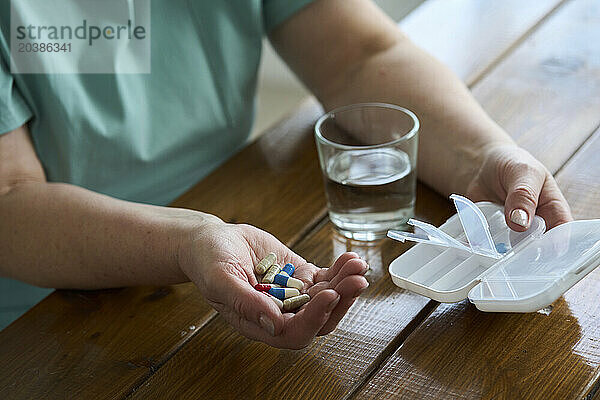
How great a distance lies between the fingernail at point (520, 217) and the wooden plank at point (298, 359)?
0.11 m

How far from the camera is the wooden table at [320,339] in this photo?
1.95 ft

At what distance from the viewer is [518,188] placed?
0.69 m

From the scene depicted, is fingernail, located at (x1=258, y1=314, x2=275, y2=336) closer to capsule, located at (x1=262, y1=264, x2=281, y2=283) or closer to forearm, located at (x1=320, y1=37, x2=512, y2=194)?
capsule, located at (x1=262, y1=264, x2=281, y2=283)

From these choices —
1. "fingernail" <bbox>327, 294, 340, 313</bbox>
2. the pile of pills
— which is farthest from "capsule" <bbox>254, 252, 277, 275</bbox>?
"fingernail" <bbox>327, 294, 340, 313</bbox>

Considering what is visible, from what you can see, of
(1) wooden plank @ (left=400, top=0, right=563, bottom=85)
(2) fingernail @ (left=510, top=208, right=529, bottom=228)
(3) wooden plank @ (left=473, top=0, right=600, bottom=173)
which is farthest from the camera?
(1) wooden plank @ (left=400, top=0, right=563, bottom=85)

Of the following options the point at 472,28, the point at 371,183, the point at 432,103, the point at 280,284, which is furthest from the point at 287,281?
the point at 472,28

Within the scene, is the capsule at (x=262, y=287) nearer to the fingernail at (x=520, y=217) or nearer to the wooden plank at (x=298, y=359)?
the wooden plank at (x=298, y=359)

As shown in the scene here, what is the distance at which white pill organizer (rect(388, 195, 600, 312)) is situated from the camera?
602 mm

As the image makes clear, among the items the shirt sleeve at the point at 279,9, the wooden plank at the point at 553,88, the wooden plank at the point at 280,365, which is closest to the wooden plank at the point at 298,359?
the wooden plank at the point at 280,365

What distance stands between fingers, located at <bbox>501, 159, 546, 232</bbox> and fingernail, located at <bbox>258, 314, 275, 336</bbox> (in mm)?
245

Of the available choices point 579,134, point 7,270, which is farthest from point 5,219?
point 579,134

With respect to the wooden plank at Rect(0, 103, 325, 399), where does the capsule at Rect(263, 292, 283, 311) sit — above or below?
above

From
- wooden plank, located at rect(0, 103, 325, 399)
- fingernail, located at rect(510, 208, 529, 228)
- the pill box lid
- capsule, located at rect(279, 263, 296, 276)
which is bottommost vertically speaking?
wooden plank, located at rect(0, 103, 325, 399)

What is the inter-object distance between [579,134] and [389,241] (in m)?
0.30
